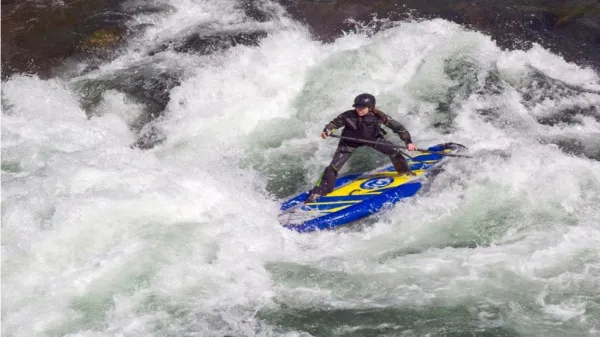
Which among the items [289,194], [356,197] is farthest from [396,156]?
[289,194]

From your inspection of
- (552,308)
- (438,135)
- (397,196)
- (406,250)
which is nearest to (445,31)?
(438,135)

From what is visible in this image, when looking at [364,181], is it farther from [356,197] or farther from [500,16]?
[500,16]

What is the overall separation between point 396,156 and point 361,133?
0.60 m

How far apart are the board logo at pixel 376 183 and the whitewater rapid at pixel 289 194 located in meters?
0.49

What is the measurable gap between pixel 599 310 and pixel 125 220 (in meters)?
5.33

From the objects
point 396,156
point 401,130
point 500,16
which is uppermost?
point 500,16

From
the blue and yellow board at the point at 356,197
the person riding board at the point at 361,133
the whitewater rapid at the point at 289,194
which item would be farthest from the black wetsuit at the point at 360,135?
the whitewater rapid at the point at 289,194

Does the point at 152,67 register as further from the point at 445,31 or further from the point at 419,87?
the point at 445,31

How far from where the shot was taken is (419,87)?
11.2 m

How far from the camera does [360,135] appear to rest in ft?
27.6

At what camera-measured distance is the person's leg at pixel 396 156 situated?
27.8 feet

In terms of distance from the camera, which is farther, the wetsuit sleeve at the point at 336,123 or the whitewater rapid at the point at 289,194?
the wetsuit sleeve at the point at 336,123

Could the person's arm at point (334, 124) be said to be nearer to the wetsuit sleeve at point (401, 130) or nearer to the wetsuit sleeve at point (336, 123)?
the wetsuit sleeve at point (336, 123)

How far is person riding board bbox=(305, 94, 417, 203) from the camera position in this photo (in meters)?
8.16
